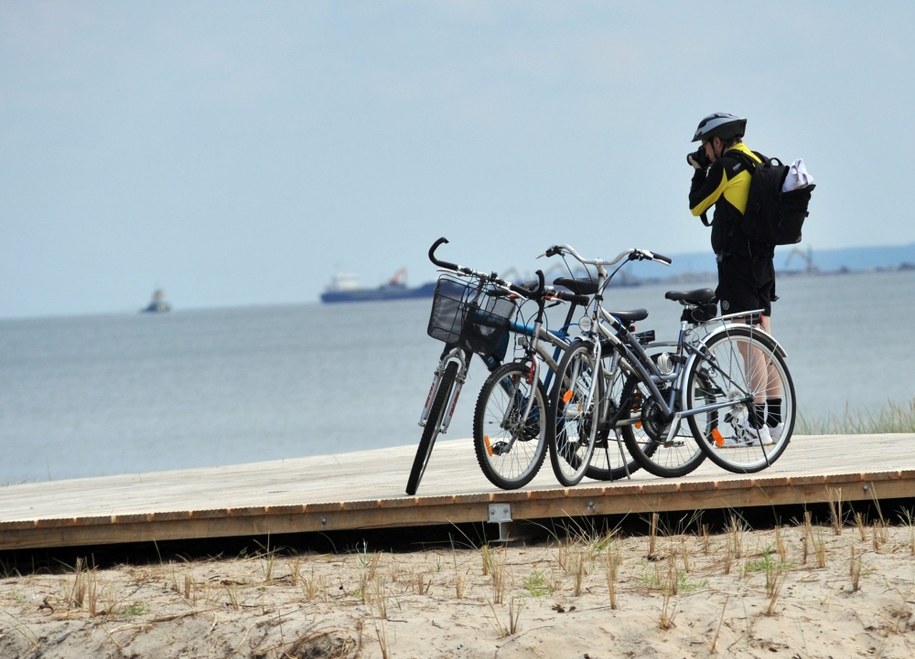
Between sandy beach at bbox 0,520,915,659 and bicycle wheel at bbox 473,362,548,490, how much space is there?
1.29 feet

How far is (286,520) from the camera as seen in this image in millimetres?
6934

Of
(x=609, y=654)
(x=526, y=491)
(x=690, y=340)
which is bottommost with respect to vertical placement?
(x=609, y=654)

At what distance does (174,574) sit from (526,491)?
5.21ft

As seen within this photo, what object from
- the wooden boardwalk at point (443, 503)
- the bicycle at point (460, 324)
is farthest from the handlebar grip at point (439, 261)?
the wooden boardwalk at point (443, 503)

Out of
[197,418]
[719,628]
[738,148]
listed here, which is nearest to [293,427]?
[197,418]

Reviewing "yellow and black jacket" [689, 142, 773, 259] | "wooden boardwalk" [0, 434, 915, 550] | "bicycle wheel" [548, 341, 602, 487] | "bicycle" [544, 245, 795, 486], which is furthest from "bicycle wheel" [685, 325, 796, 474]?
"yellow and black jacket" [689, 142, 773, 259]

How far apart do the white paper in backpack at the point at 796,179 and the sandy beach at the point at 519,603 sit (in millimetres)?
2029

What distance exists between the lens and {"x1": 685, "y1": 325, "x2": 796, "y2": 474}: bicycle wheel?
24.3ft

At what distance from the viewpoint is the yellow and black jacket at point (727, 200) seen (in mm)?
8281

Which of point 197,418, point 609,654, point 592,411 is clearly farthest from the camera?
point 197,418

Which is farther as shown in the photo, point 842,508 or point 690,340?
point 690,340

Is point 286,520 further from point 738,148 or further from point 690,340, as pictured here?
point 738,148

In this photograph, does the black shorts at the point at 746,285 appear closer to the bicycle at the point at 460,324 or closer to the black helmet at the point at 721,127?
the black helmet at the point at 721,127

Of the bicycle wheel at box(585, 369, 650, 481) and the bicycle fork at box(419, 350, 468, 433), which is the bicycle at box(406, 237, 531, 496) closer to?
the bicycle fork at box(419, 350, 468, 433)
